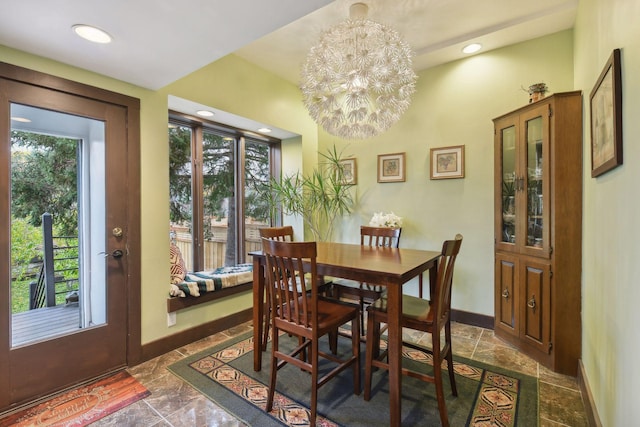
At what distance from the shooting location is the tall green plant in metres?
3.82

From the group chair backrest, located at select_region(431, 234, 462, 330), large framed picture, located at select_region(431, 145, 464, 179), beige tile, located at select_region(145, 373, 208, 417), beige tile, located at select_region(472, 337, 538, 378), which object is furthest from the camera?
large framed picture, located at select_region(431, 145, 464, 179)

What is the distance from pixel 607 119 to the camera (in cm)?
149

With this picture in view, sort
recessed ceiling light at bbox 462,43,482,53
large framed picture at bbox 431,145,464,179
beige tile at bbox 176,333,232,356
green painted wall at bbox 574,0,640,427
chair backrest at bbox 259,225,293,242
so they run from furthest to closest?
large framed picture at bbox 431,145,464,179
recessed ceiling light at bbox 462,43,482,53
chair backrest at bbox 259,225,293,242
beige tile at bbox 176,333,232,356
green painted wall at bbox 574,0,640,427

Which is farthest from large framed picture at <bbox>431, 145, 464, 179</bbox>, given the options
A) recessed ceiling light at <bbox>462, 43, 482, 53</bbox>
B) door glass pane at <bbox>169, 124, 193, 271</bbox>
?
door glass pane at <bbox>169, 124, 193, 271</bbox>

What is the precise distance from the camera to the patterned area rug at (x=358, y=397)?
5.79 ft

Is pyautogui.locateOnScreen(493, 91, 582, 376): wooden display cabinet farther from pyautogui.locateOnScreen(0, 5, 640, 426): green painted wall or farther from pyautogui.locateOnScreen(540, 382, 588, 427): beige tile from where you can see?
pyautogui.locateOnScreen(540, 382, 588, 427): beige tile

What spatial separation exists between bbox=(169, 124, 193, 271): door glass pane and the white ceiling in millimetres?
383

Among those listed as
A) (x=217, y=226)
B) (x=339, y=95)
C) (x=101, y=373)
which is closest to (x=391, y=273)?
(x=339, y=95)

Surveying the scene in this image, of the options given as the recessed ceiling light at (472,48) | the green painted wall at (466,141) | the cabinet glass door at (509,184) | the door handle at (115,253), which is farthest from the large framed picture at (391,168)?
the door handle at (115,253)

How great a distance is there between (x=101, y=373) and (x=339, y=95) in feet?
8.95

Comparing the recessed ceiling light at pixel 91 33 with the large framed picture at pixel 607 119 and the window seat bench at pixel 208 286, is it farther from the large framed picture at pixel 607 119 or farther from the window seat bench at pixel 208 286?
the large framed picture at pixel 607 119

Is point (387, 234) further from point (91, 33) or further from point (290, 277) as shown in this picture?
point (91, 33)

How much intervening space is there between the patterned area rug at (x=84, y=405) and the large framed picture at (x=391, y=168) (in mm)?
3024

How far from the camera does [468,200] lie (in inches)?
125
